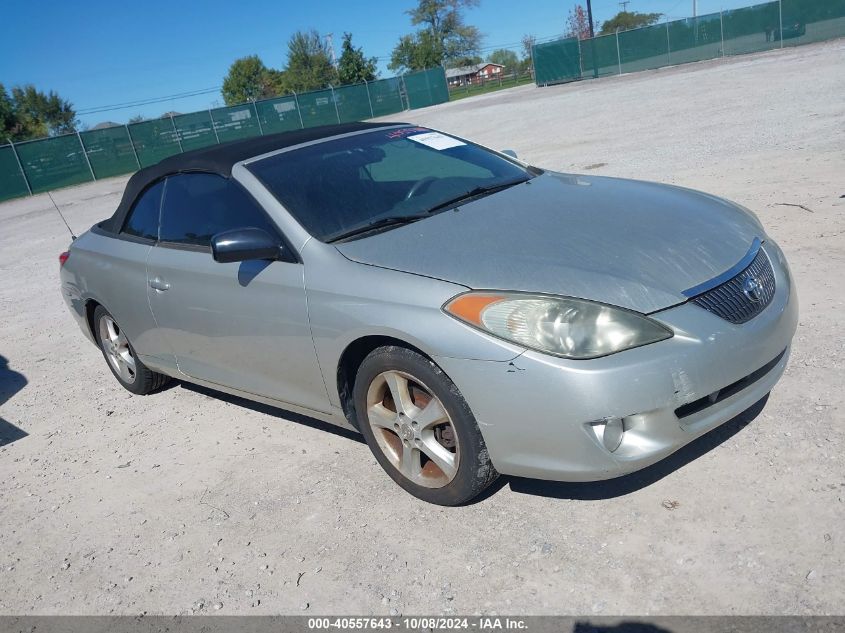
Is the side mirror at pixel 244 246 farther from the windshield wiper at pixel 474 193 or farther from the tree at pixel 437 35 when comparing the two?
the tree at pixel 437 35

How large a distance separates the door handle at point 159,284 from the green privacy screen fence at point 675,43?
4158 centimetres

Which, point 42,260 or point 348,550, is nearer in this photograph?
point 348,550

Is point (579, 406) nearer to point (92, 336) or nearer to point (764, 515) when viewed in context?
point (764, 515)

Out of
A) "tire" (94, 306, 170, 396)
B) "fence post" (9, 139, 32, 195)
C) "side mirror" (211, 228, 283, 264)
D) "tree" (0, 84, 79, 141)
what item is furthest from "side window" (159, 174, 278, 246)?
"tree" (0, 84, 79, 141)

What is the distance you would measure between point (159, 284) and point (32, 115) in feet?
222

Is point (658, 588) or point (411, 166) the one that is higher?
point (411, 166)

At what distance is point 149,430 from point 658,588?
3.30 metres

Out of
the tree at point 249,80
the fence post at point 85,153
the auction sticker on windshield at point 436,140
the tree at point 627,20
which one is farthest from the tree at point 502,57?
the auction sticker on windshield at point 436,140

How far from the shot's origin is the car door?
11.3 ft

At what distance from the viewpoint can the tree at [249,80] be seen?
88750 millimetres

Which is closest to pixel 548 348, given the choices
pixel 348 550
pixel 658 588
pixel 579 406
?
pixel 579 406

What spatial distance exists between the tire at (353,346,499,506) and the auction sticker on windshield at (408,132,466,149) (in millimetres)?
1774

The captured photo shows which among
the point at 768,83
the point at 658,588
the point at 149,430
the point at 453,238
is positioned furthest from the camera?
the point at 768,83

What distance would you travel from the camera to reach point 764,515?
2699mm
